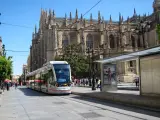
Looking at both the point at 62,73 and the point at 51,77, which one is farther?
the point at 51,77

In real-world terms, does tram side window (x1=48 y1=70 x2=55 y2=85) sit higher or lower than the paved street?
higher

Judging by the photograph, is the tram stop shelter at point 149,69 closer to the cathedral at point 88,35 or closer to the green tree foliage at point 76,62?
the green tree foliage at point 76,62

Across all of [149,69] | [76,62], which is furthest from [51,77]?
[76,62]

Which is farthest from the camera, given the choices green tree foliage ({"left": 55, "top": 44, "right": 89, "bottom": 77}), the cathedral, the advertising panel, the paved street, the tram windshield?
the cathedral

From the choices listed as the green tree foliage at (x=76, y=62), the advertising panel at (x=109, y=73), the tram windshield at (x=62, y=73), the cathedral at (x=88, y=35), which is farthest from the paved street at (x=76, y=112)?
the cathedral at (x=88, y=35)

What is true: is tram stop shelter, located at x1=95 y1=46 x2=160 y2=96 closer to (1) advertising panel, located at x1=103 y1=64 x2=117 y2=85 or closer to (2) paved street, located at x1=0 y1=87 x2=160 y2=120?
(2) paved street, located at x1=0 y1=87 x2=160 y2=120

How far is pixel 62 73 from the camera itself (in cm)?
2605

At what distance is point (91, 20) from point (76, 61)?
34.5 m

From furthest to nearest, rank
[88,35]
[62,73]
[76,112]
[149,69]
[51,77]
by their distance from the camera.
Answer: [88,35] < [51,77] < [62,73] < [149,69] < [76,112]

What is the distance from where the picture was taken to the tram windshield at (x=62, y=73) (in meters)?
25.7

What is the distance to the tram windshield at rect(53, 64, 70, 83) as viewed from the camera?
84.3 feet

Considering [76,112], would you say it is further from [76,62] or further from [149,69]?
[76,62]

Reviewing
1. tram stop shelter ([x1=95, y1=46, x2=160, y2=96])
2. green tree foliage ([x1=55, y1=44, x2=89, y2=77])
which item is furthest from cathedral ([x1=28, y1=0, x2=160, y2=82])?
tram stop shelter ([x1=95, y1=46, x2=160, y2=96])

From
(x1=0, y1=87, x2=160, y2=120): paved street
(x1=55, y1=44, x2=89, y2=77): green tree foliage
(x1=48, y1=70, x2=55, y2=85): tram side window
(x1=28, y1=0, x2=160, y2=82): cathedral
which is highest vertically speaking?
(x1=28, y1=0, x2=160, y2=82): cathedral
